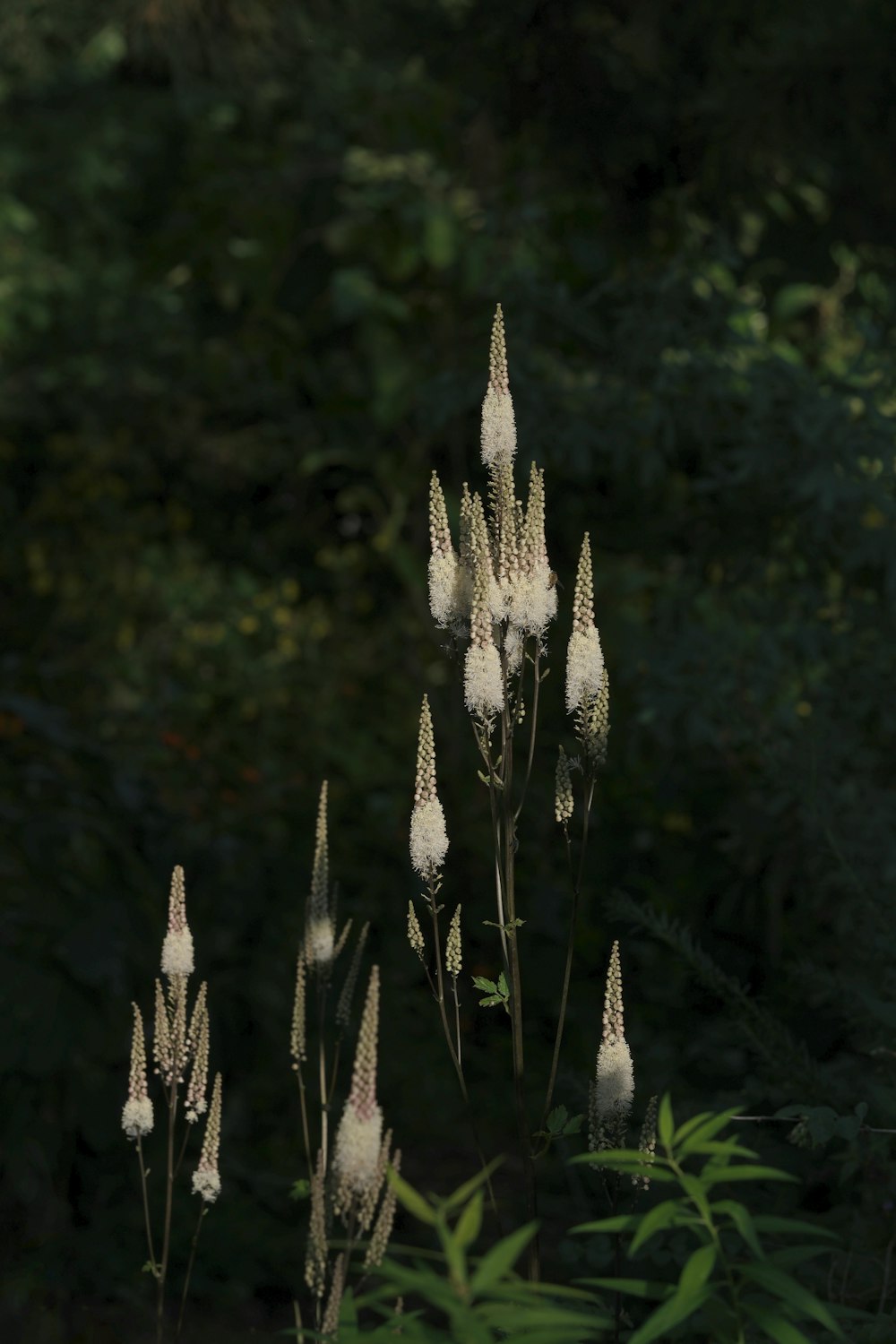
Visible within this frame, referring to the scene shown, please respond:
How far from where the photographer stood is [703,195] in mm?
4941

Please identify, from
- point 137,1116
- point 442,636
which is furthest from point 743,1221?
point 442,636

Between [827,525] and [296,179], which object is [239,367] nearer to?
[296,179]

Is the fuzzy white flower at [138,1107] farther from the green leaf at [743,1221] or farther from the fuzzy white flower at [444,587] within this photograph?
the green leaf at [743,1221]

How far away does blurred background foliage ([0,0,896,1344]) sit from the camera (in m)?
3.53

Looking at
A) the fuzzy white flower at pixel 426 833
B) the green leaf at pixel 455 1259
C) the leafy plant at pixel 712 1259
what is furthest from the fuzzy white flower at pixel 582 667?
the green leaf at pixel 455 1259

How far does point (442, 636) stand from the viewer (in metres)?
6.20

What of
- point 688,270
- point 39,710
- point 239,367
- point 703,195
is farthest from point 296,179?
point 39,710

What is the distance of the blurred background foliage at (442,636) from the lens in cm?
353

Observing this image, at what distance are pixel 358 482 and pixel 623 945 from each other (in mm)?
2908

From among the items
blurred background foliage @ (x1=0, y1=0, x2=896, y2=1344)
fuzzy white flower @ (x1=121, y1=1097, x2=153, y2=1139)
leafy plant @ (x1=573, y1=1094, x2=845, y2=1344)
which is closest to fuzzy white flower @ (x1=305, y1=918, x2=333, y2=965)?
fuzzy white flower @ (x1=121, y1=1097, x2=153, y2=1139)

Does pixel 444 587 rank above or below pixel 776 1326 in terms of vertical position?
above

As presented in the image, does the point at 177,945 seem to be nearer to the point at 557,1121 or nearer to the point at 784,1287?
the point at 557,1121

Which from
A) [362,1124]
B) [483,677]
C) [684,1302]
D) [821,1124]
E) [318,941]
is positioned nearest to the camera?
[684,1302]

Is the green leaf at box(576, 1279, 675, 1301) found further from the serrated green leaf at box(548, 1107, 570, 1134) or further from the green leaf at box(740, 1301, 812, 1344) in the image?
the serrated green leaf at box(548, 1107, 570, 1134)
